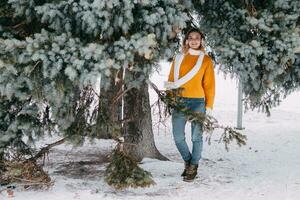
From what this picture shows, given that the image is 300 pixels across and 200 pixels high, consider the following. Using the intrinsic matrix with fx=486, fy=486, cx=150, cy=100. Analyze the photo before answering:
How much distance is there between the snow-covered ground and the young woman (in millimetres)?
424

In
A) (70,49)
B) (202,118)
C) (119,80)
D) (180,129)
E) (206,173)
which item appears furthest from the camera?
(206,173)

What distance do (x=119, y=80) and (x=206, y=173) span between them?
71.0 inches

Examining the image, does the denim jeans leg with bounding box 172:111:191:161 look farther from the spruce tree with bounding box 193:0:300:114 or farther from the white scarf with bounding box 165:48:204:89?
the spruce tree with bounding box 193:0:300:114

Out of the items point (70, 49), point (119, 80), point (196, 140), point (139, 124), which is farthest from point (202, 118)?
point (70, 49)

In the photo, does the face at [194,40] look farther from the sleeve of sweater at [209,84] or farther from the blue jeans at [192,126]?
the blue jeans at [192,126]

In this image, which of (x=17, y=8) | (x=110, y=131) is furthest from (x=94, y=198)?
(x=17, y=8)

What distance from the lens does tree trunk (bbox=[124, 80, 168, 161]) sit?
22.8 feet

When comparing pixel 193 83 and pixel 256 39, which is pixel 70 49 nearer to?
pixel 193 83

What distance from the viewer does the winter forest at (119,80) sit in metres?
4.57

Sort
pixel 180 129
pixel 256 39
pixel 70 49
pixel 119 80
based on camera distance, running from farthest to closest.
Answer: pixel 180 129 < pixel 119 80 < pixel 256 39 < pixel 70 49

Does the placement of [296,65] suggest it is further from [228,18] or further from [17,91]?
[17,91]

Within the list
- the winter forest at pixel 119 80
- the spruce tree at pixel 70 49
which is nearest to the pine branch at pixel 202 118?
the winter forest at pixel 119 80

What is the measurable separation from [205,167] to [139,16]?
118 inches

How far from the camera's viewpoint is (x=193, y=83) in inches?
235
